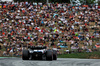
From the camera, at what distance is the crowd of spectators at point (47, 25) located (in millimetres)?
32469

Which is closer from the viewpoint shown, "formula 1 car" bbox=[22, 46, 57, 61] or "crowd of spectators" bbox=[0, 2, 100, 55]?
"formula 1 car" bbox=[22, 46, 57, 61]

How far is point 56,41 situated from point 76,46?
2.98m

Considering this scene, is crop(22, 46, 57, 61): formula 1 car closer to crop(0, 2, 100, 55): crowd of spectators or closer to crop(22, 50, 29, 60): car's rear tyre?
crop(22, 50, 29, 60): car's rear tyre

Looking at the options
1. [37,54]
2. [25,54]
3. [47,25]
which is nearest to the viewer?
[25,54]

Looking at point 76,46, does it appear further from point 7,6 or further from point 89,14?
point 7,6

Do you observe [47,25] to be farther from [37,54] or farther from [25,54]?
[25,54]

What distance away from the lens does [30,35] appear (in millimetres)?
33625

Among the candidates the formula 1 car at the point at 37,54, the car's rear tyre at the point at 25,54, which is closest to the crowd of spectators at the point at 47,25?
the formula 1 car at the point at 37,54

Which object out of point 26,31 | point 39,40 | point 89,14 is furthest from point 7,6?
point 89,14

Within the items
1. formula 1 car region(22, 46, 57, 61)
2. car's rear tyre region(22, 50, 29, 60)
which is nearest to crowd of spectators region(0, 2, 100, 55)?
formula 1 car region(22, 46, 57, 61)

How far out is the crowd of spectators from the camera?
3247 cm

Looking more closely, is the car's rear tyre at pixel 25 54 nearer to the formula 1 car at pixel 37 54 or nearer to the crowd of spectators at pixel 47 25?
the formula 1 car at pixel 37 54

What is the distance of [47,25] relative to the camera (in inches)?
1412

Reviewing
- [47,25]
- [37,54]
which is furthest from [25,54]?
[47,25]
